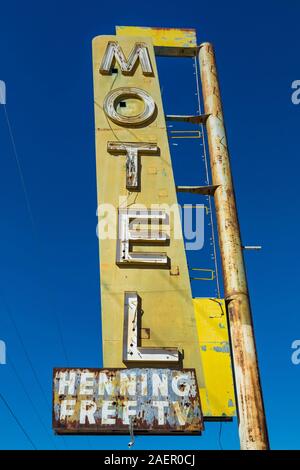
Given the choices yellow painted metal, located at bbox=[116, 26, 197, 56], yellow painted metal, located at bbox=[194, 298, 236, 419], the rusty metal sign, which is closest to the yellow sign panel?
yellow painted metal, located at bbox=[194, 298, 236, 419]

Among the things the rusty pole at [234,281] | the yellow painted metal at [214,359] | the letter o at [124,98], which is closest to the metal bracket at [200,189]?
the rusty pole at [234,281]

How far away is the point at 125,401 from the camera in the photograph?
24.2 feet

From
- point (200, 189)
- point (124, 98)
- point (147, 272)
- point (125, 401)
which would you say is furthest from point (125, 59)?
point (125, 401)

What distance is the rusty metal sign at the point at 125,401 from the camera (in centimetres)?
722

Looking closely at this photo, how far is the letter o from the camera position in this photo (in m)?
10.8

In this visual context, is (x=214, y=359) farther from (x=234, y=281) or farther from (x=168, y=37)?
(x=168, y=37)

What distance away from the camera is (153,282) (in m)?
9.09

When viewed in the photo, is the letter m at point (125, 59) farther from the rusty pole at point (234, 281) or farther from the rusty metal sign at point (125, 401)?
the rusty metal sign at point (125, 401)

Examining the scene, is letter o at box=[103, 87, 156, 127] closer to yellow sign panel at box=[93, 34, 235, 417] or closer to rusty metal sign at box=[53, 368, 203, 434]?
yellow sign panel at box=[93, 34, 235, 417]

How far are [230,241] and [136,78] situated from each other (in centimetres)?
507

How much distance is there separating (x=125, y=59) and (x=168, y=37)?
1.19 m

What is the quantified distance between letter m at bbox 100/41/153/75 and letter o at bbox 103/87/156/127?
24.1 inches

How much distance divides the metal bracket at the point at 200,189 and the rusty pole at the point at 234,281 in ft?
0.41
